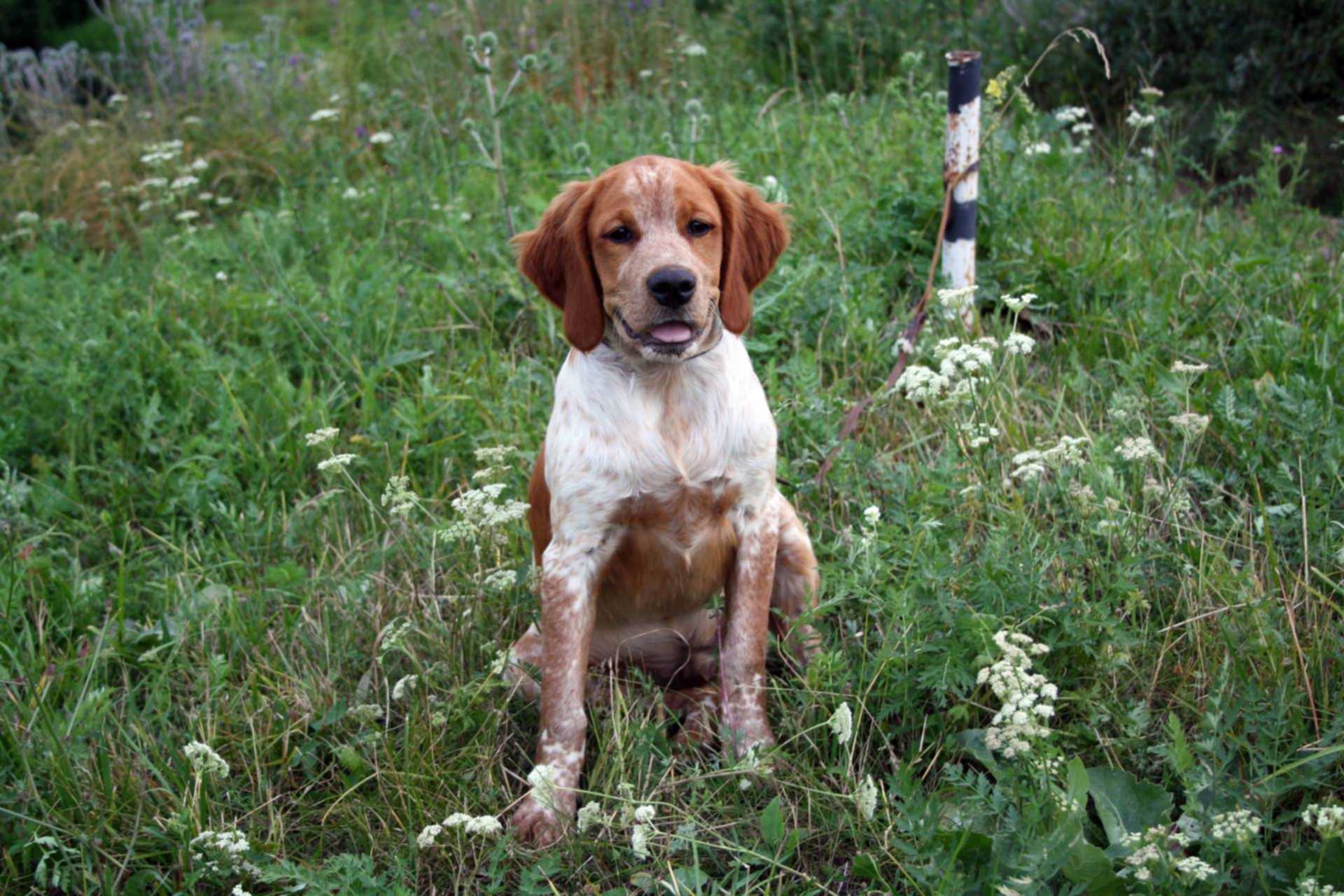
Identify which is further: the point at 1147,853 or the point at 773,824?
the point at 773,824

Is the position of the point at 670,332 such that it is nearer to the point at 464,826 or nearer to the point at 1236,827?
the point at 464,826

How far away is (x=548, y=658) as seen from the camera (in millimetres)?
2695

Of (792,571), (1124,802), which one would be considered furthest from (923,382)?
(1124,802)

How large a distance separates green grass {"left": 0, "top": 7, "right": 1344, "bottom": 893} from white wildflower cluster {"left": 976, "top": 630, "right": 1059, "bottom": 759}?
0.06 meters

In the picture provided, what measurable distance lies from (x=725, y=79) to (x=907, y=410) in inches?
144

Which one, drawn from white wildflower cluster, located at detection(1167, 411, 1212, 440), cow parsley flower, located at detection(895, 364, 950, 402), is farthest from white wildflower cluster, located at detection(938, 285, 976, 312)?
white wildflower cluster, located at detection(1167, 411, 1212, 440)

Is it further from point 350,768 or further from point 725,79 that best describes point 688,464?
point 725,79

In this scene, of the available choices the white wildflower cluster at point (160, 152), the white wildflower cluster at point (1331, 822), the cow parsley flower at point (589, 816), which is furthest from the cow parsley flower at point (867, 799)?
the white wildflower cluster at point (160, 152)

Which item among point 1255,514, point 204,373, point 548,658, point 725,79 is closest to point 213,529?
point 204,373

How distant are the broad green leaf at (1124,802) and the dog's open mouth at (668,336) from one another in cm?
→ 120

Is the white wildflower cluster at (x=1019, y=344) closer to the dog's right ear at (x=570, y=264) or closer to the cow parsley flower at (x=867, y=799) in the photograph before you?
the dog's right ear at (x=570, y=264)

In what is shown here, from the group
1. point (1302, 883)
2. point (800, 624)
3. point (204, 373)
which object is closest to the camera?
point (1302, 883)

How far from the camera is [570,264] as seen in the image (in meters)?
2.78

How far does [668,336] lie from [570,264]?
351mm
